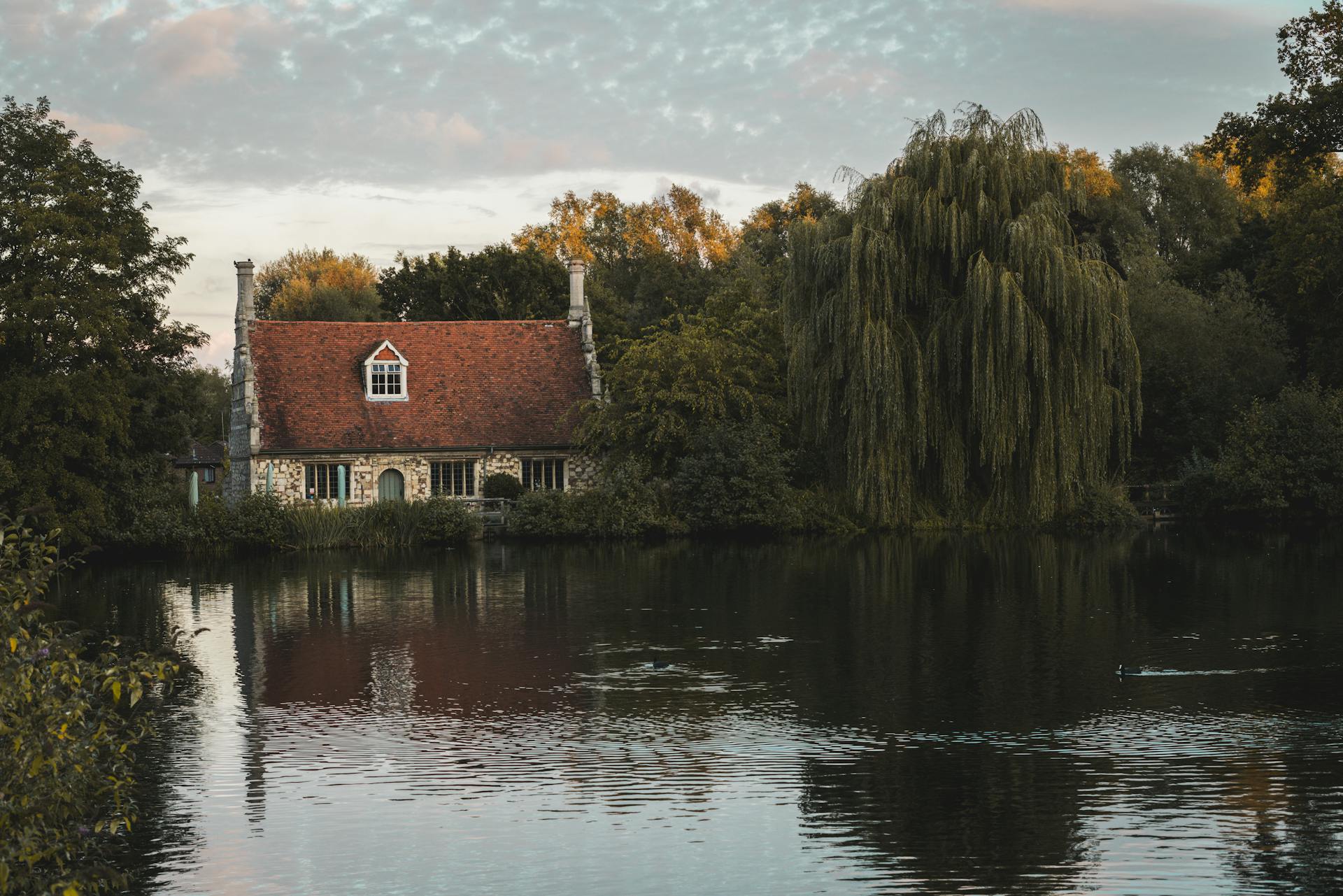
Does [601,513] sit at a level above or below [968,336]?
below

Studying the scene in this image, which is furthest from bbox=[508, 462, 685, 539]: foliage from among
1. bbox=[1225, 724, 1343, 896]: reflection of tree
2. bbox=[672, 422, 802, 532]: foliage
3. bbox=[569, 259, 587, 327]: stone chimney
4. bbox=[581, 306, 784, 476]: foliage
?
bbox=[1225, 724, 1343, 896]: reflection of tree

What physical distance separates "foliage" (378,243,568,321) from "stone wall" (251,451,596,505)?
1630 centimetres

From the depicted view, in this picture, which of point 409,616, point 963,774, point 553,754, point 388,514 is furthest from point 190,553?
point 963,774

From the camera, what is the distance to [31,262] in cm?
3750

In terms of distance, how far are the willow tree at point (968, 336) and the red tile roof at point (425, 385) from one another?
35.4ft

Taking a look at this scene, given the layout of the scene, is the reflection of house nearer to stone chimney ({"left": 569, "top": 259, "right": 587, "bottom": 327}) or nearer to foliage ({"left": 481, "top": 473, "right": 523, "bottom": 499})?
stone chimney ({"left": 569, "top": 259, "right": 587, "bottom": 327})

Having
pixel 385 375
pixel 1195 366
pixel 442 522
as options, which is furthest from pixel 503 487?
pixel 1195 366

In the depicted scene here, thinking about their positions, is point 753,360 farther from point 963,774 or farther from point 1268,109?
point 963,774

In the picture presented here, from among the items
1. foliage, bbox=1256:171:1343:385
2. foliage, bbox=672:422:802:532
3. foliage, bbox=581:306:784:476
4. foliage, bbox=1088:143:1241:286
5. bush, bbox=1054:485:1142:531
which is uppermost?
foliage, bbox=1088:143:1241:286

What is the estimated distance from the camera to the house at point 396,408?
4500 centimetres

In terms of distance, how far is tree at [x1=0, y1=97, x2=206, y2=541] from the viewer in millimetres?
36344

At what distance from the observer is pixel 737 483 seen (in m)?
42.9

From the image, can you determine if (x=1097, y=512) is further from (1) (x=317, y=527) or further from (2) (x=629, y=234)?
(2) (x=629, y=234)

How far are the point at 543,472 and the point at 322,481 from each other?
695cm
